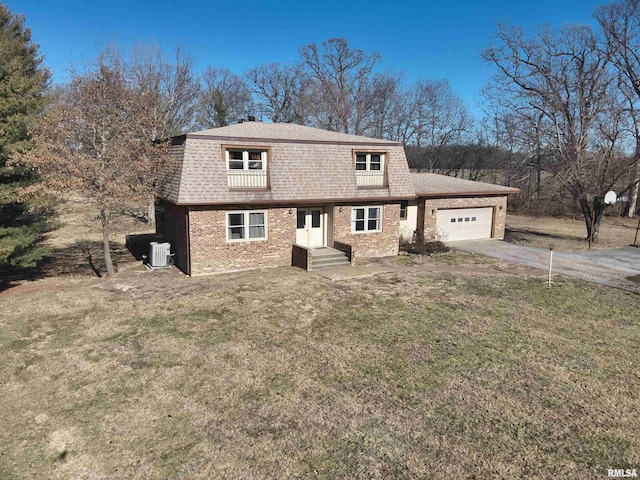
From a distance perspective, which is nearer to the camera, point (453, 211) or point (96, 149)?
point (96, 149)

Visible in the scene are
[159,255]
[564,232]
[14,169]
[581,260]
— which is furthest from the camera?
[564,232]

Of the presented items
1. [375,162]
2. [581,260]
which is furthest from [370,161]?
[581,260]

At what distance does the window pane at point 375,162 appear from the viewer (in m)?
18.0

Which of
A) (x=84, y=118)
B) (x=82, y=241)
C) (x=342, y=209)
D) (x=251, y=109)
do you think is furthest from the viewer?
(x=251, y=109)

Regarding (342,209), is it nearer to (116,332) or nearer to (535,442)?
(116,332)

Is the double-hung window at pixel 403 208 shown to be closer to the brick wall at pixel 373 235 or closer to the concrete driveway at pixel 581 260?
the brick wall at pixel 373 235

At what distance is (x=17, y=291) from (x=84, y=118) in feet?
19.9

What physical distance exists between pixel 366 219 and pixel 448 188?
6568mm

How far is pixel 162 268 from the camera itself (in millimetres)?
15898

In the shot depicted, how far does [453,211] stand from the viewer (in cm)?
2202

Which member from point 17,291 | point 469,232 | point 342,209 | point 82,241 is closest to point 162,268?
point 17,291

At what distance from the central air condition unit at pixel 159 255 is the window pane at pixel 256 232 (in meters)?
3.39

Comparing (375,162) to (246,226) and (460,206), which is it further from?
(460,206)

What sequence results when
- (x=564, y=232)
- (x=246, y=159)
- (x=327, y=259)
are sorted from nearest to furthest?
(x=246, y=159) → (x=327, y=259) → (x=564, y=232)
